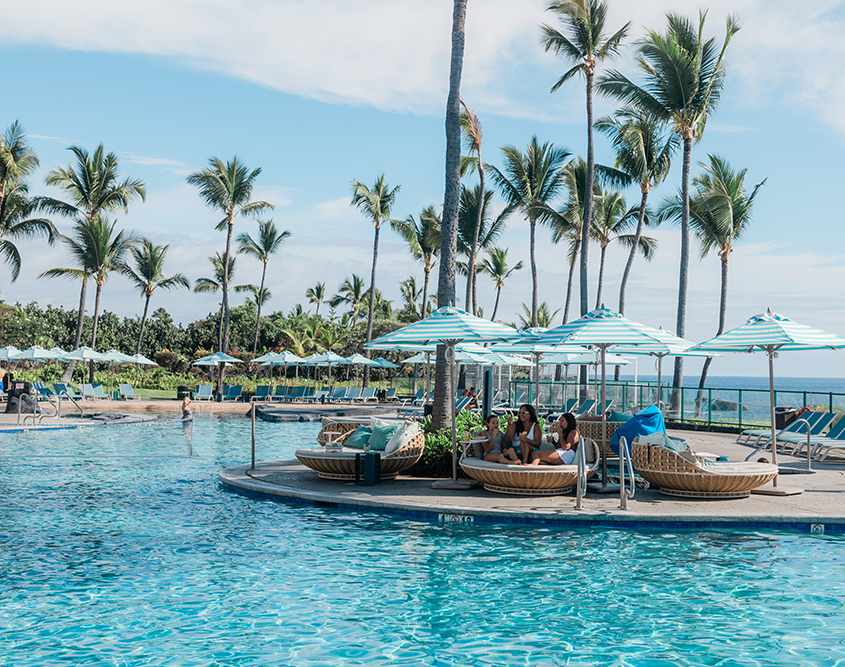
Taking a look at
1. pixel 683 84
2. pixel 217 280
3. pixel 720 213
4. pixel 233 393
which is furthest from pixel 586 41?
pixel 217 280

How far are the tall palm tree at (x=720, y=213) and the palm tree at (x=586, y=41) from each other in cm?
644

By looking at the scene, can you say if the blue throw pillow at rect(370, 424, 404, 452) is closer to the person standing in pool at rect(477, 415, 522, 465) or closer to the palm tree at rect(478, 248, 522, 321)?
the person standing in pool at rect(477, 415, 522, 465)

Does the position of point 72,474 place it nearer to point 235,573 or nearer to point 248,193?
point 235,573

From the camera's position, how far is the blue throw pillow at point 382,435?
431 inches

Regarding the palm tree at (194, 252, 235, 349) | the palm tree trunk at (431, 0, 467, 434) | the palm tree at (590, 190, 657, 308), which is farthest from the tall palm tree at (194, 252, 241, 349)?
the palm tree trunk at (431, 0, 467, 434)

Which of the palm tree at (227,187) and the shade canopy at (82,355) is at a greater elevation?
the palm tree at (227,187)

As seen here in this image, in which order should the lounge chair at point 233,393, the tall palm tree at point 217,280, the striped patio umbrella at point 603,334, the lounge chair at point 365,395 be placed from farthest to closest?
the tall palm tree at point 217,280 → the lounge chair at point 365,395 → the lounge chair at point 233,393 → the striped patio umbrella at point 603,334

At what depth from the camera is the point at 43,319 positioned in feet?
145

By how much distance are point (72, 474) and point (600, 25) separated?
2414 centimetres

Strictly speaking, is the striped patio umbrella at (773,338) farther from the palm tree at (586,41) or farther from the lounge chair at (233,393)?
the lounge chair at (233,393)

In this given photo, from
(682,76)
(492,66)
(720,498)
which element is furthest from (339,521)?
(682,76)

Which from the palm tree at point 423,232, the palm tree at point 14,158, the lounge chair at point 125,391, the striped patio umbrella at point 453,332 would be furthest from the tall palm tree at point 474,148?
the palm tree at point 14,158

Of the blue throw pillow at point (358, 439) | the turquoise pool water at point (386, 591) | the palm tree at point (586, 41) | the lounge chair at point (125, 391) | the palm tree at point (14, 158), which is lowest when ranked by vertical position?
the turquoise pool water at point (386, 591)

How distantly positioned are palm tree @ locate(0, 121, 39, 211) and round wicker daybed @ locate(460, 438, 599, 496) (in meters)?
30.4
